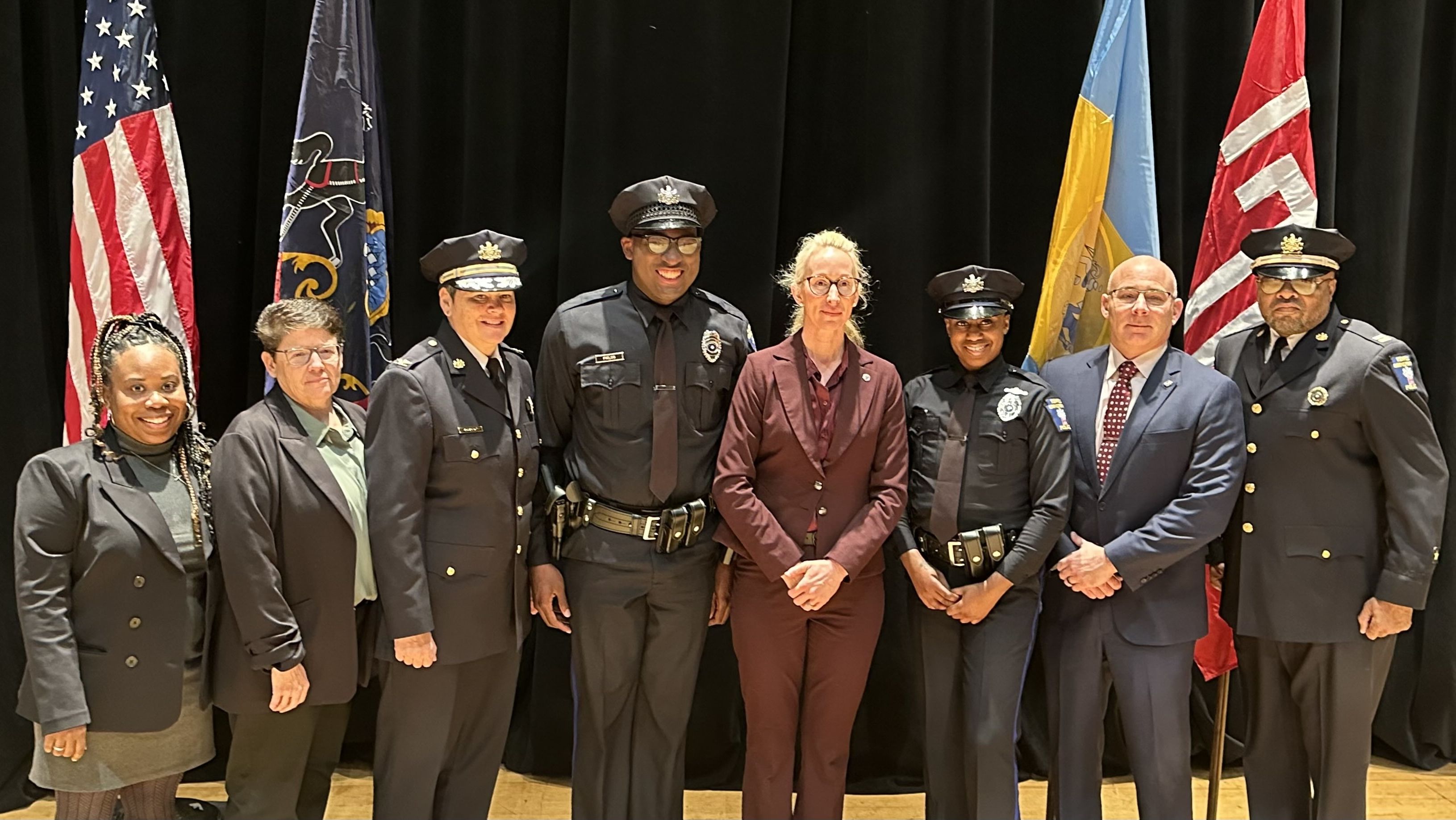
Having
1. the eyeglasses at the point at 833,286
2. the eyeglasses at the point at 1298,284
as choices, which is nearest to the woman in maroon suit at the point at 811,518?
the eyeglasses at the point at 833,286

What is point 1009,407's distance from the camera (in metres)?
3.20

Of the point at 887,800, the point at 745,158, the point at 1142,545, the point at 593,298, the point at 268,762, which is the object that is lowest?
the point at 887,800

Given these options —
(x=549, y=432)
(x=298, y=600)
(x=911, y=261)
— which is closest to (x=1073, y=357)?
(x=911, y=261)

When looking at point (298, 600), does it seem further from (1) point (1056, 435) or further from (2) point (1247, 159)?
(2) point (1247, 159)

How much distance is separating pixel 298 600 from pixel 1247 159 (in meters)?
3.28

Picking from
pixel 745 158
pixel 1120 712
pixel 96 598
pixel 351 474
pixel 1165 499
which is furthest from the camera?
pixel 745 158

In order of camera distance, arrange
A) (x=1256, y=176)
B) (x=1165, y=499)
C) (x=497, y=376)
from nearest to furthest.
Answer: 1. (x=497, y=376)
2. (x=1165, y=499)
3. (x=1256, y=176)

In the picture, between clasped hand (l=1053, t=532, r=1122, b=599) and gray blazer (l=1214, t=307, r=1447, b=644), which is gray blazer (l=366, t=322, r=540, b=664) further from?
gray blazer (l=1214, t=307, r=1447, b=644)

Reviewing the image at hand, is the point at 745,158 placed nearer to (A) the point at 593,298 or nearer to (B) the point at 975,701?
(A) the point at 593,298

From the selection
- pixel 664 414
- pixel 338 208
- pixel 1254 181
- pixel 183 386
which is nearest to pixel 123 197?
pixel 338 208

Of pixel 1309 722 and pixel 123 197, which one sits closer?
pixel 1309 722

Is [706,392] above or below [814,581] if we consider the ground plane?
above

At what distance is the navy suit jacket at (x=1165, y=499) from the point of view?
10.1ft

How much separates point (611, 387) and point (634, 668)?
0.81 metres
